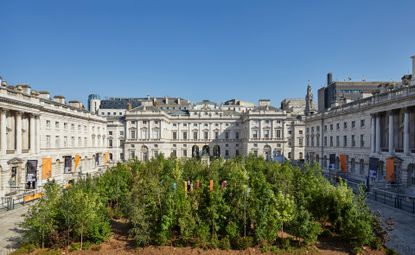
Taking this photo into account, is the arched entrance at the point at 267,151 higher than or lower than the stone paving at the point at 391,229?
higher

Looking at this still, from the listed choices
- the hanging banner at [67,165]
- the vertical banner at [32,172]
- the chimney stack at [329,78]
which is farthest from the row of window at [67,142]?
the chimney stack at [329,78]

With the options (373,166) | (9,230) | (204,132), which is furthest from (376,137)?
(204,132)

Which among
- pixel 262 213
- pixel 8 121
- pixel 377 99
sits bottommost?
pixel 262 213

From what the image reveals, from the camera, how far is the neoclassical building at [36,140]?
105 feet

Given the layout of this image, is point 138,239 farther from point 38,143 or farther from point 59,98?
point 59,98

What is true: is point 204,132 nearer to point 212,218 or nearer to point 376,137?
point 376,137

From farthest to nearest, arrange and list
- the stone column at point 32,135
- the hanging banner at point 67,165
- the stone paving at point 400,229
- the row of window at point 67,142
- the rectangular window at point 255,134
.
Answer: the rectangular window at point 255,134 → the hanging banner at point 67,165 → the row of window at point 67,142 → the stone column at point 32,135 → the stone paving at point 400,229

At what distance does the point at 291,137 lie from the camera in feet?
273

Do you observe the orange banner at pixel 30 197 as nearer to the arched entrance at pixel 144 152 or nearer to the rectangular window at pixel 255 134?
the arched entrance at pixel 144 152

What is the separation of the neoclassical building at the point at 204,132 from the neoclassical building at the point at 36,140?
2621 centimetres

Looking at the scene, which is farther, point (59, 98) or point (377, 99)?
point (59, 98)

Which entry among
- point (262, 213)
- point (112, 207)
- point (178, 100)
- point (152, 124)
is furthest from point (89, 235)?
point (178, 100)

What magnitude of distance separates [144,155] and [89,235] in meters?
63.3

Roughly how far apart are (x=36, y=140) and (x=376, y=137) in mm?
45205
